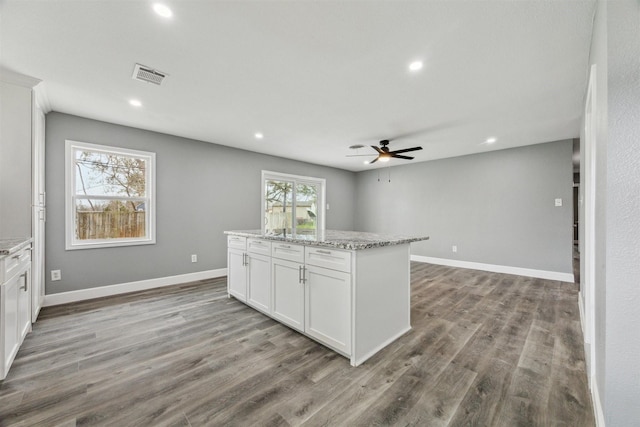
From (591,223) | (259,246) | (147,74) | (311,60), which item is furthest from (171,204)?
(591,223)

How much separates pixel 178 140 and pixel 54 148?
144cm

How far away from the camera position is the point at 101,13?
163 centimetres

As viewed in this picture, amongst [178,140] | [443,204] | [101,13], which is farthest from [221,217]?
[443,204]

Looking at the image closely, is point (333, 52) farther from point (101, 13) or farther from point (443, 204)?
point (443, 204)

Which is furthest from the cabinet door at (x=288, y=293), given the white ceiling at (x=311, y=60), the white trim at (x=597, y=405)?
the white trim at (x=597, y=405)

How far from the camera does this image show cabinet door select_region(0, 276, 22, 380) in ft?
5.62

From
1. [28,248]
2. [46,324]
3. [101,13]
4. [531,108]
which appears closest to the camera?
[101,13]

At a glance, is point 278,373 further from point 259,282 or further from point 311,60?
point 311,60

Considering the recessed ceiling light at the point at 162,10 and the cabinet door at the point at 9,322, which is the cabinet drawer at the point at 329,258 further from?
the cabinet door at the point at 9,322

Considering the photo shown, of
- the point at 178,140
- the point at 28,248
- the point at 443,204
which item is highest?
the point at 178,140

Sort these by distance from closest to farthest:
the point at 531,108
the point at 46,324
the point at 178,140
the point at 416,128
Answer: the point at 46,324, the point at 531,108, the point at 416,128, the point at 178,140

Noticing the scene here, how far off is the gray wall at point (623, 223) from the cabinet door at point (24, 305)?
12.1 ft

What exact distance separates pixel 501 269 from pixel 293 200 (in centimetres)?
440

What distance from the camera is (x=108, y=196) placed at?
3617 millimetres
